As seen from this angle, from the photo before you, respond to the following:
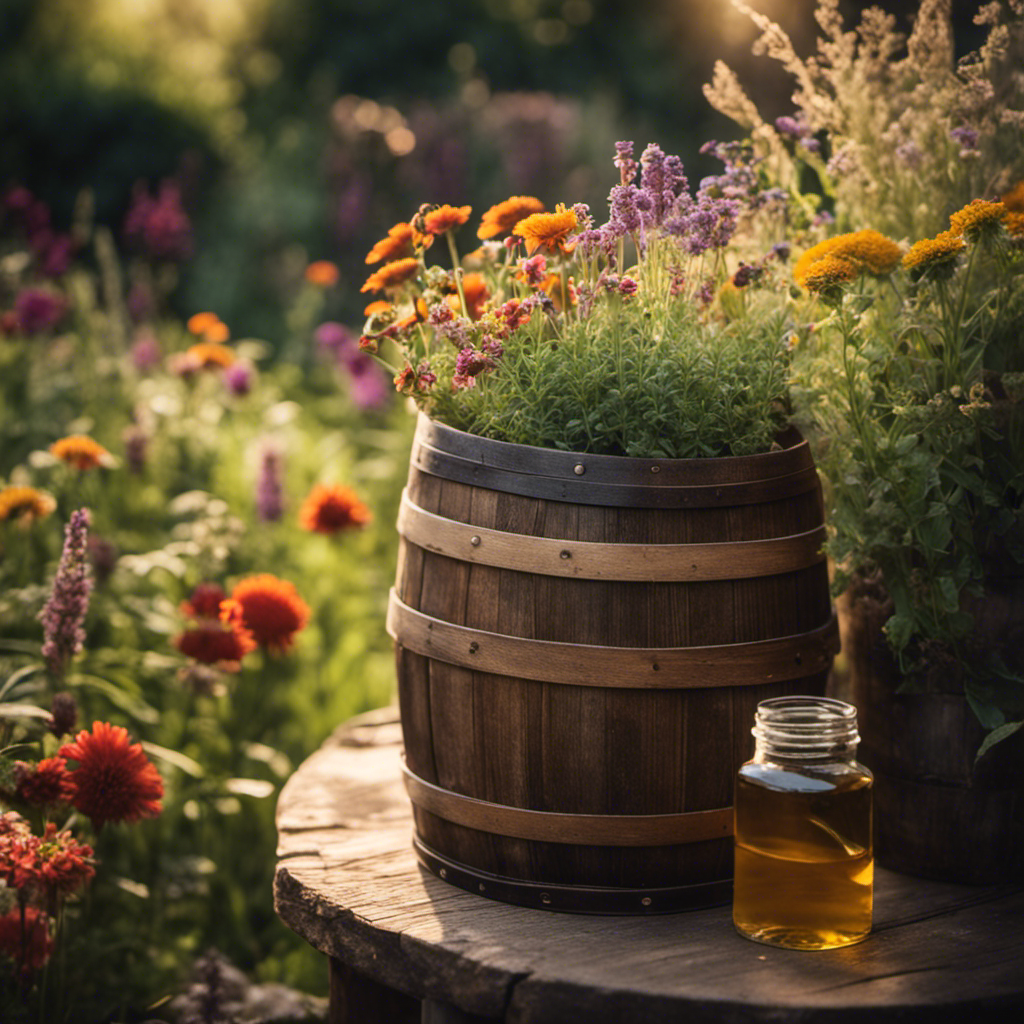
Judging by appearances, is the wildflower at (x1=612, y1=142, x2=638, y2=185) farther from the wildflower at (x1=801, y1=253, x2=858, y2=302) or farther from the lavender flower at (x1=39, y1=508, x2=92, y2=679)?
the lavender flower at (x1=39, y1=508, x2=92, y2=679)

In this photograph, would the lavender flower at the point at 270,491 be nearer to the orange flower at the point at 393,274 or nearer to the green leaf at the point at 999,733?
the orange flower at the point at 393,274

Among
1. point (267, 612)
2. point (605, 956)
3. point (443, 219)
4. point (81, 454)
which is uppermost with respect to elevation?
point (443, 219)

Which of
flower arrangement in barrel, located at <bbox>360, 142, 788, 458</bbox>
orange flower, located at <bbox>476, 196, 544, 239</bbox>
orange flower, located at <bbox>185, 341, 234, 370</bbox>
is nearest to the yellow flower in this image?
flower arrangement in barrel, located at <bbox>360, 142, 788, 458</bbox>

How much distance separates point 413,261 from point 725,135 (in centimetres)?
773

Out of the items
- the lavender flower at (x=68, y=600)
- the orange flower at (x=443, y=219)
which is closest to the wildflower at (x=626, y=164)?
the orange flower at (x=443, y=219)

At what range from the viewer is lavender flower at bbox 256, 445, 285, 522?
3224mm

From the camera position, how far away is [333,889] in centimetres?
186

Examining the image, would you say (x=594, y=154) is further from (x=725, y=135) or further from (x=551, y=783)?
(x=551, y=783)

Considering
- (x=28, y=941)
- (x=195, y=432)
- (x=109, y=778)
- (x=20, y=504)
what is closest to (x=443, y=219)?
(x=109, y=778)

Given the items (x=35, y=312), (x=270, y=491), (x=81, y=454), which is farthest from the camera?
(x=35, y=312)

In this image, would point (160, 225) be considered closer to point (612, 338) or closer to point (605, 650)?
point (612, 338)

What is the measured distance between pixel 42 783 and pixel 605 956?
0.93m

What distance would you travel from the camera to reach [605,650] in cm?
169

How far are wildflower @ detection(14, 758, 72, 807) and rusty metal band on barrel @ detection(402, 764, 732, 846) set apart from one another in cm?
66
